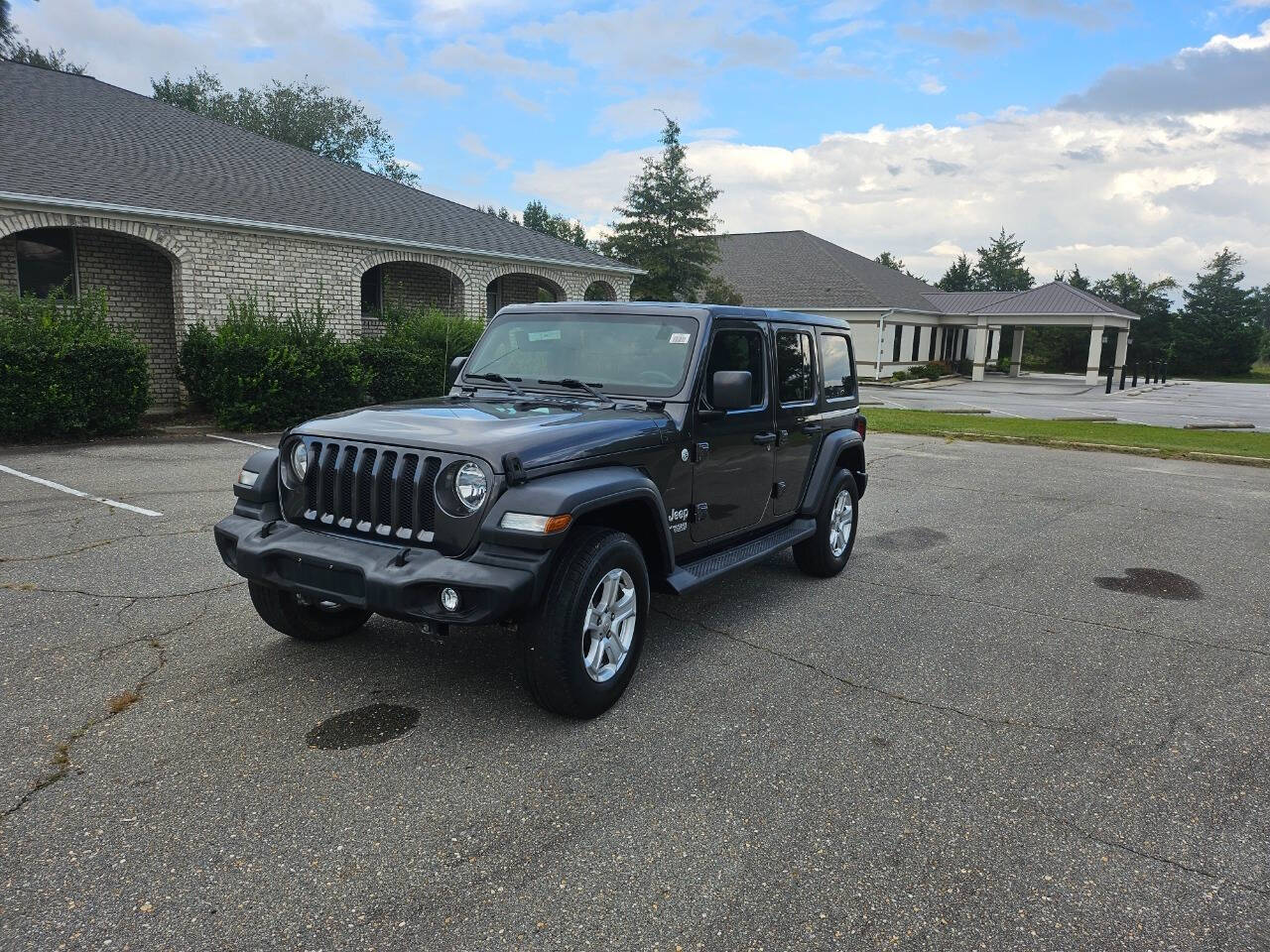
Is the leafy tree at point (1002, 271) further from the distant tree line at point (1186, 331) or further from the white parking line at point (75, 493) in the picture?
the white parking line at point (75, 493)

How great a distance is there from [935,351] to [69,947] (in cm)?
4655

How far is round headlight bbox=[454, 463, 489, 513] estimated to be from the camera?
356cm

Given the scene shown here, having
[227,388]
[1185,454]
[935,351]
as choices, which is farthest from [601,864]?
[935,351]

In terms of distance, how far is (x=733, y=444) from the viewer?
16.3 ft

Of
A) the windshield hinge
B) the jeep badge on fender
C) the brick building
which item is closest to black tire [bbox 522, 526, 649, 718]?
the jeep badge on fender

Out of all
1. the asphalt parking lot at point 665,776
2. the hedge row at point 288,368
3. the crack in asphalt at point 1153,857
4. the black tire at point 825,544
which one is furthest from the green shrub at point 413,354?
the crack in asphalt at point 1153,857

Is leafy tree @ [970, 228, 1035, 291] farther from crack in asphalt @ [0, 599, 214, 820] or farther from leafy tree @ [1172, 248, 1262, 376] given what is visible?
crack in asphalt @ [0, 599, 214, 820]

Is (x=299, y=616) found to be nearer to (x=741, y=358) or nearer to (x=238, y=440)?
(x=741, y=358)

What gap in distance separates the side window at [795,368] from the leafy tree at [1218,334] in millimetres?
63561

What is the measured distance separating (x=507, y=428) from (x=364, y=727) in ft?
4.72

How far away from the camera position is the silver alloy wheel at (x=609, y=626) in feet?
12.6

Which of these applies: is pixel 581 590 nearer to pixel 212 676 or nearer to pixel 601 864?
pixel 601 864

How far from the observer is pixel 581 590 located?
3623 millimetres

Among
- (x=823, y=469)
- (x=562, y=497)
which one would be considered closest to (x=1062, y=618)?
(x=823, y=469)
